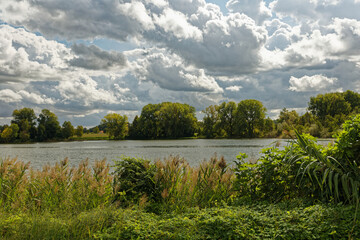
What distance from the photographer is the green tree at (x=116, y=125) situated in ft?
300

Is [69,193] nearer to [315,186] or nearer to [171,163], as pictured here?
[171,163]

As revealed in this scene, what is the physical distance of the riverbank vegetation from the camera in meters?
3.95

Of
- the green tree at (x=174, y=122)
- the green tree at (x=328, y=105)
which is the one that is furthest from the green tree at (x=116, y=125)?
the green tree at (x=328, y=105)

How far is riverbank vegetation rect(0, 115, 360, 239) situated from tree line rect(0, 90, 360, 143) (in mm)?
74065

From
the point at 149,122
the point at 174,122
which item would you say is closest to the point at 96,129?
the point at 149,122

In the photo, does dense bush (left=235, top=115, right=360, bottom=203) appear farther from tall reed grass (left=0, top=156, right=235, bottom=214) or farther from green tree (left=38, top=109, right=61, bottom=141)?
green tree (left=38, top=109, right=61, bottom=141)

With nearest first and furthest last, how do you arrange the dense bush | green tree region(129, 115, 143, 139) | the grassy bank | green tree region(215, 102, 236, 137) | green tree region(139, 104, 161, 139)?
1. the grassy bank
2. the dense bush
3. green tree region(215, 102, 236, 137)
4. green tree region(139, 104, 161, 139)
5. green tree region(129, 115, 143, 139)

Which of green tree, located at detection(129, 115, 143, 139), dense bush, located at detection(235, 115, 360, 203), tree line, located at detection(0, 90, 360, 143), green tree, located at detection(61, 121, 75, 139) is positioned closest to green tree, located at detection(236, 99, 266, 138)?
tree line, located at detection(0, 90, 360, 143)

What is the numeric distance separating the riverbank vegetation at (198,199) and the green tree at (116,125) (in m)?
86.3

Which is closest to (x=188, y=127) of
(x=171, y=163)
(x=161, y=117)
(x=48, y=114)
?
(x=161, y=117)

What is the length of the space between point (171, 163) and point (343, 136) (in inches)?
133

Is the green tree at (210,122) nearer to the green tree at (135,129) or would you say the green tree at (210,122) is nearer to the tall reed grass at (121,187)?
the green tree at (135,129)

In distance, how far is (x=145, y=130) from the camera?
3514 inches

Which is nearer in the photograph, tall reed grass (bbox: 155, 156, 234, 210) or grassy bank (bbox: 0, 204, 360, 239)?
grassy bank (bbox: 0, 204, 360, 239)
